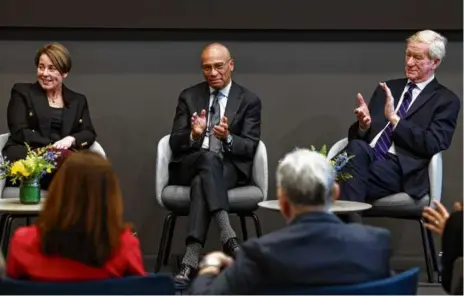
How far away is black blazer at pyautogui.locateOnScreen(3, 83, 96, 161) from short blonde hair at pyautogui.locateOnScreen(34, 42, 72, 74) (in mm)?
202

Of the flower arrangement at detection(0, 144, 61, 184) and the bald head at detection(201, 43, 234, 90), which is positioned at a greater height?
the bald head at detection(201, 43, 234, 90)

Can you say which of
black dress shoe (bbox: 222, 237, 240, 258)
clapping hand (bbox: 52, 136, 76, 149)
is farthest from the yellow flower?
black dress shoe (bbox: 222, 237, 240, 258)

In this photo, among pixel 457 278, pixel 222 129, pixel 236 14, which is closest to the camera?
pixel 457 278

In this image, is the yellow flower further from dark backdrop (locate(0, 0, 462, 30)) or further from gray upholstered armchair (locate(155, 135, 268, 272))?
dark backdrop (locate(0, 0, 462, 30))

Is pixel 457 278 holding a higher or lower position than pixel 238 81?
lower

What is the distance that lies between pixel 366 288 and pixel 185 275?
8.12 ft

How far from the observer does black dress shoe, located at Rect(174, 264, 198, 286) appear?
4594 millimetres

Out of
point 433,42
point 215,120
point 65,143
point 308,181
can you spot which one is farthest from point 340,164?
point 308,181

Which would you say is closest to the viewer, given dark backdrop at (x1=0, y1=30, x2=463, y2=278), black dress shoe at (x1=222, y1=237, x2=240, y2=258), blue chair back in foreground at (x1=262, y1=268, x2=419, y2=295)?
blue chair back in foreground at (x1=262, y1=268, x2=419, y2=295)

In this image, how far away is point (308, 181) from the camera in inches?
98.1

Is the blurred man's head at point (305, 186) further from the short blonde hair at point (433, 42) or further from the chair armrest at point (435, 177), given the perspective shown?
the short blonde hair at point (433, 42)

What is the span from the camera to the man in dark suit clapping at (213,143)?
4906mm

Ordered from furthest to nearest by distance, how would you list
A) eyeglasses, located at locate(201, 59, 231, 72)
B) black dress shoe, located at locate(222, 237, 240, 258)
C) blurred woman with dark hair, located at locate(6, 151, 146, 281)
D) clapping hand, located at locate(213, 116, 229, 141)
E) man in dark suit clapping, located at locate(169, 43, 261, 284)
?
eyeglasses, located at locate(201, 59, 231, 72), clapping hand, located at locate(213, 116, 229, 141), man in dark suit clapping, located at locate(169, 43, 261, 284), black dress shoe, located at locate(222, 237, 240, 258), blurred woman with dark hair, located at locate(6, 151, 146, 281)

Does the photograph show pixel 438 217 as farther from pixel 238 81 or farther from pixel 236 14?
pixel 238 81
